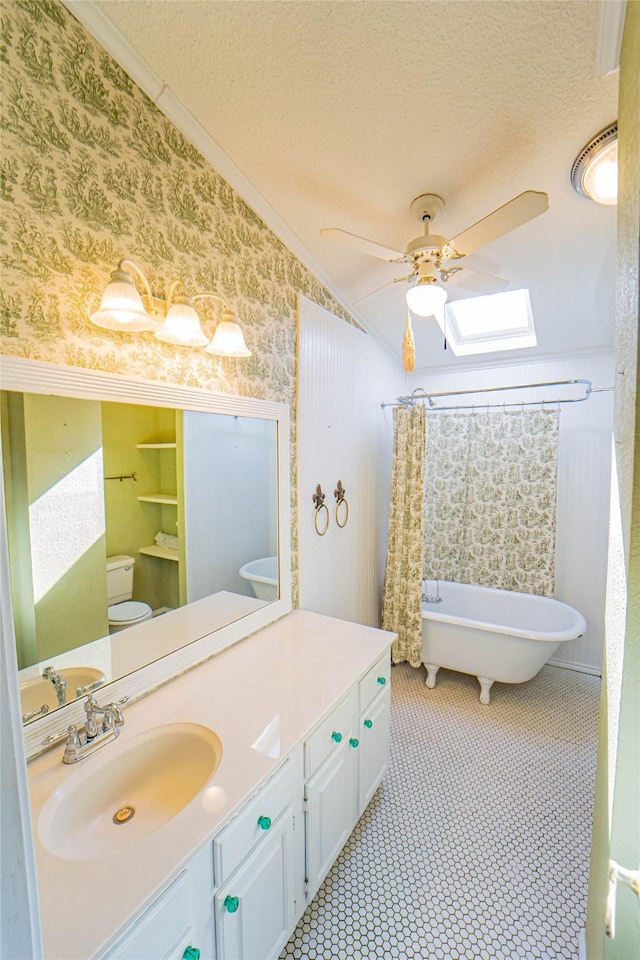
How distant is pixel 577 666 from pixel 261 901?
2917 mm

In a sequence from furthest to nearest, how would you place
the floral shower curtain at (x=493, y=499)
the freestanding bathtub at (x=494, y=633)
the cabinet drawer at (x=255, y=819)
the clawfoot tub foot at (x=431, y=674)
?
the floral shower curtain at (x=493, y=499) < the clawfoot tub foot at (x=431, y=674) < the freestanding bathtub at (x=494, y=633) < the cabinet drawer at (x=255, y=819)

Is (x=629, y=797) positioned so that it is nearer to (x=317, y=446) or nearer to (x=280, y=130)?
(x=317, y=446)

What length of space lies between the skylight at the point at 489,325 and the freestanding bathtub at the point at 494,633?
6.42 ft

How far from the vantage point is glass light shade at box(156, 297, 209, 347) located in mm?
1339

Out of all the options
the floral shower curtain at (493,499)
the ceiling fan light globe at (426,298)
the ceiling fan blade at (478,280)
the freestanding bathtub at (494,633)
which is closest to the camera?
the ceiling fan light globe at (426,298)

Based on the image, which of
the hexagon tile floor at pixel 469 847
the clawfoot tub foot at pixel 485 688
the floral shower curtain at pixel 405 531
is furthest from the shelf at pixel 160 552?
the clawfoot tub foot at pixel 485 688

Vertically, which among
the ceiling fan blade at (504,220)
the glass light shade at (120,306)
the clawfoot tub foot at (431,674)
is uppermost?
the ceiling fan blade at (504,220)

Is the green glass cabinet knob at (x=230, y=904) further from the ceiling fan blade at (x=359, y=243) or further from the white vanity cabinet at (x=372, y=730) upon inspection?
the ceiling fan blade at (x=359, y=243)

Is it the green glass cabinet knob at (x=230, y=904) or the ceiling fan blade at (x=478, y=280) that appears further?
the ceiling fan blade at (x=478, y=280)

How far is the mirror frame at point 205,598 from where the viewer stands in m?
1.10

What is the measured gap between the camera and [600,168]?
143 centimetres

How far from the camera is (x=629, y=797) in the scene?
744 millimetres

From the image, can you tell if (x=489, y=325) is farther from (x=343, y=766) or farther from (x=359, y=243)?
(x=343, y=766)

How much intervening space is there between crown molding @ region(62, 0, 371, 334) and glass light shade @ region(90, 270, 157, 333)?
76cm
